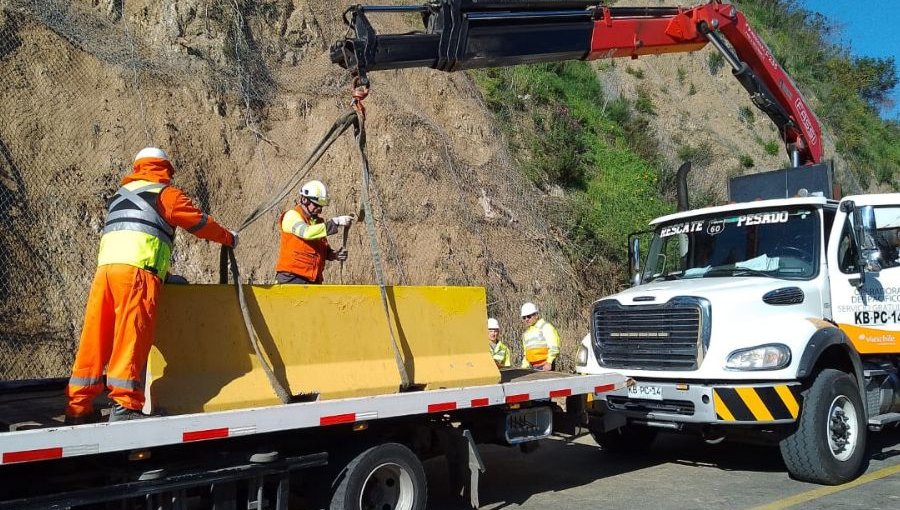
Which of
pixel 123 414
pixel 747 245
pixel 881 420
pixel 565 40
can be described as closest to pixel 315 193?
pixel 123 414

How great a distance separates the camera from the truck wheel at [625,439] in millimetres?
8641

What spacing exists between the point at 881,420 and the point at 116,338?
277 inches

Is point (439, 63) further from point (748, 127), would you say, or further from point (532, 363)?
point (748, 127)

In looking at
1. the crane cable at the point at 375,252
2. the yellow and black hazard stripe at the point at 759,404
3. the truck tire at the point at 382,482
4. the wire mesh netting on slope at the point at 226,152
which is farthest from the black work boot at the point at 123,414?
the wire mesh netting on slope at the point at 226,152

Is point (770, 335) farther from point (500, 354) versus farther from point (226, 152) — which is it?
point (226, 152)

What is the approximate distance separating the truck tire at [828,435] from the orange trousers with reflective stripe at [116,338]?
5446mm

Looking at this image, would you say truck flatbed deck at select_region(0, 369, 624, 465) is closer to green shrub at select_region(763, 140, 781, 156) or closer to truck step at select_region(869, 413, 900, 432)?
truck step at select_region(869, 413, 900, 432)

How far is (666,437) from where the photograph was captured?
9.89 metres

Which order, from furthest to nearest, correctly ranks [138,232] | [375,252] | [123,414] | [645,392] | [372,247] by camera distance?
[645,392], [372,247], [375,252], [138,232], [123,414]

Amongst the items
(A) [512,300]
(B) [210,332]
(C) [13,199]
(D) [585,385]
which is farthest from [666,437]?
(C) [13,199]

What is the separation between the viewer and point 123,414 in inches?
173

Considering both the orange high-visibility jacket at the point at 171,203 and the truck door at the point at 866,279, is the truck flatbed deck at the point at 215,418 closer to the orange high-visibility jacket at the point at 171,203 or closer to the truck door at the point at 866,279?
the orange high-visibility jacket at the point at 171,203

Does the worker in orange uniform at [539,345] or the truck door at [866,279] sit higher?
the truck door at [866,279]

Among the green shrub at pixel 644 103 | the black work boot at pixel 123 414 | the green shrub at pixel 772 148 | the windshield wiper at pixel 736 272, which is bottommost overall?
the black work boot at pixel 123 414
